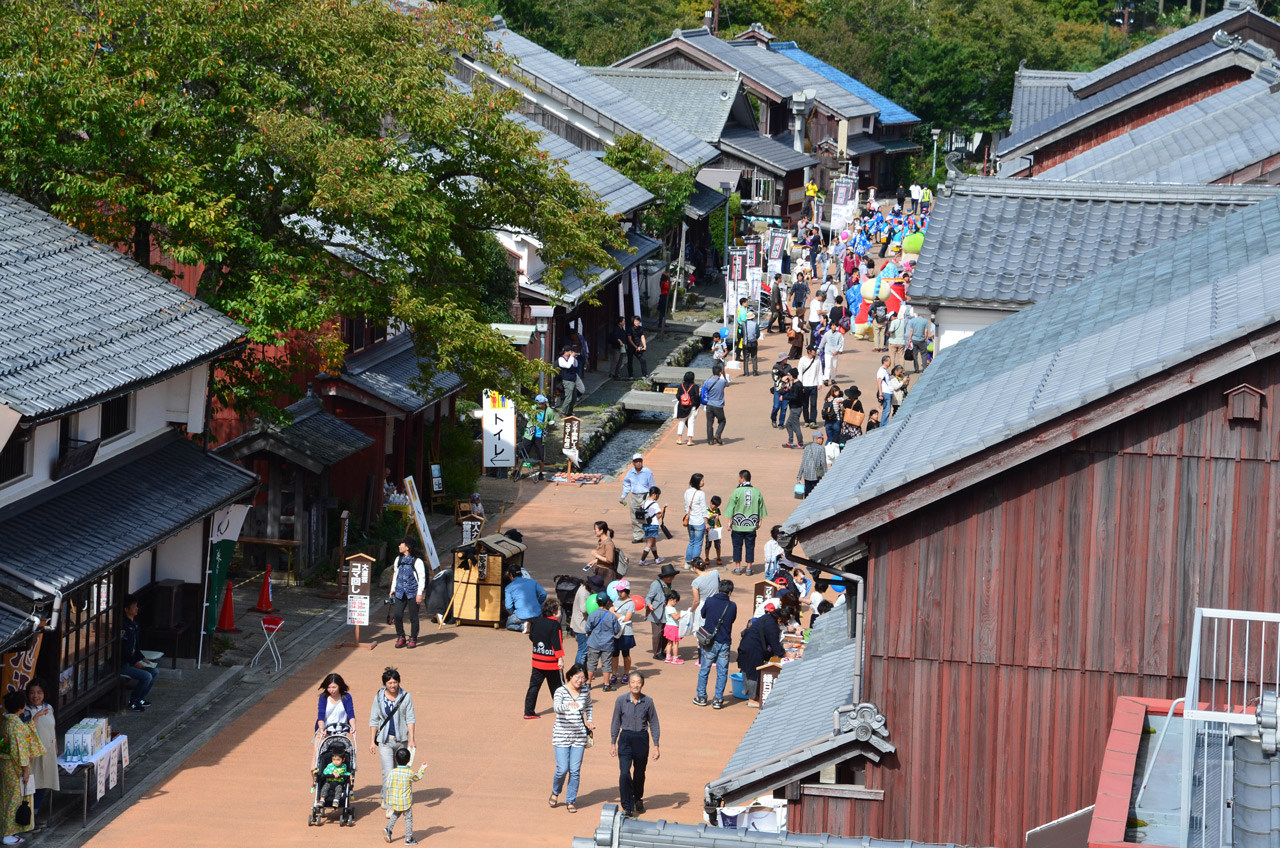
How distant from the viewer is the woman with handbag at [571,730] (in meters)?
15.2

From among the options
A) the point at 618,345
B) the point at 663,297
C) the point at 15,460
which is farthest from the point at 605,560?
the point at 663,297

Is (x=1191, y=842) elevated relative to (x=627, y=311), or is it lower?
lower

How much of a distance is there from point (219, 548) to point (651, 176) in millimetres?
28264

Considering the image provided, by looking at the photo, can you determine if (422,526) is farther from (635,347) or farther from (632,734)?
(635,347)

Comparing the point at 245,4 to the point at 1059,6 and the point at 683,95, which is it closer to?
the point at 683,95

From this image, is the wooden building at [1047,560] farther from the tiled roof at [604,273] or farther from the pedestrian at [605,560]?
the tiled roof at [604,273]

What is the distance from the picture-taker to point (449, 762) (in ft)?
55.2

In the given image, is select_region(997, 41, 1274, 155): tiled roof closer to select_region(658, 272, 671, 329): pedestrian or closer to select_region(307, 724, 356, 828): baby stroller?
select_region(658, 272, 671, 329): pedestrian

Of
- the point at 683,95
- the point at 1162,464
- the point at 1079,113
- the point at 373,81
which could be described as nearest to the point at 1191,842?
the point at 1162,464

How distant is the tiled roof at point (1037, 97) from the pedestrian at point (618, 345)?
1188 cm

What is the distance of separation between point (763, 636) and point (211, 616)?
7.00 meters

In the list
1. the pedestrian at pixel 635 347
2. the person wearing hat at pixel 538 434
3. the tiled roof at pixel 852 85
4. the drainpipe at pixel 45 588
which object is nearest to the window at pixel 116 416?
the drainpipe at pixel 45 588

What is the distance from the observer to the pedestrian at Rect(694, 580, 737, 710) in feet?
61.2

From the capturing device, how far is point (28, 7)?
19453 millimetres
